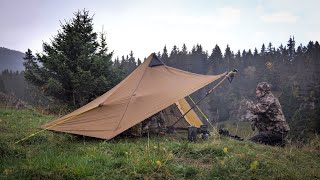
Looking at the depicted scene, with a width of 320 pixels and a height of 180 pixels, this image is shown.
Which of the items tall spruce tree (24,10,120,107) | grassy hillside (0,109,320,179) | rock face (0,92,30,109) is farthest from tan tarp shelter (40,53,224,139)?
rock face (0,92,30,109)

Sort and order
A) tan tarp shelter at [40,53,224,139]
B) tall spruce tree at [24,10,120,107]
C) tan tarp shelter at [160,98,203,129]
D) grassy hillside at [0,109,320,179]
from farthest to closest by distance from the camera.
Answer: tall spruce tree at [24,10,120,107] < tan tarp shelter at [160,98,203,129] < tan tarp shelter at [40,53,224,139] < grassy hillside at [0,109,320,179]

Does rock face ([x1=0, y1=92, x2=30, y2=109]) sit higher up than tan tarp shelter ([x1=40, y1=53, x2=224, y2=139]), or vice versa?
tan tarp shelter ([x1=40, y1=53, x2=224, y2=139])

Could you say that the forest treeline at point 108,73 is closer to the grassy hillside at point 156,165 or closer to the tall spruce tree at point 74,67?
the tall spruce tree at point 74,67

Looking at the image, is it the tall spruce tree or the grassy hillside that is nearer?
the grassy hillside

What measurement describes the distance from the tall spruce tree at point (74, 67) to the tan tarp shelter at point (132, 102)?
19.9 feet

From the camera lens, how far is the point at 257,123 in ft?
28.4

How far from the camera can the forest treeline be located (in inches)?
573

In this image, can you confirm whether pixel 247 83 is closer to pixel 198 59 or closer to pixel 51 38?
pixel 198 59

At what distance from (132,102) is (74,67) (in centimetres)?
853

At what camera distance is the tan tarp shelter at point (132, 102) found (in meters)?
6.76

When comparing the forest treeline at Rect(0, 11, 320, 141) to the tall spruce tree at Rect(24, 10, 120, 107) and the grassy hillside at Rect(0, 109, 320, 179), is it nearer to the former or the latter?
the tall spruce tree at Rect(24, 10, 120, 107)

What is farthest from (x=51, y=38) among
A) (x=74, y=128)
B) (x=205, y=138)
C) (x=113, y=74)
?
(x=205, y=138)

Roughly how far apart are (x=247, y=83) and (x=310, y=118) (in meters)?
58.2

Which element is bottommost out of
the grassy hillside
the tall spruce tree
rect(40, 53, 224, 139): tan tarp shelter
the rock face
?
the grassy hillside
